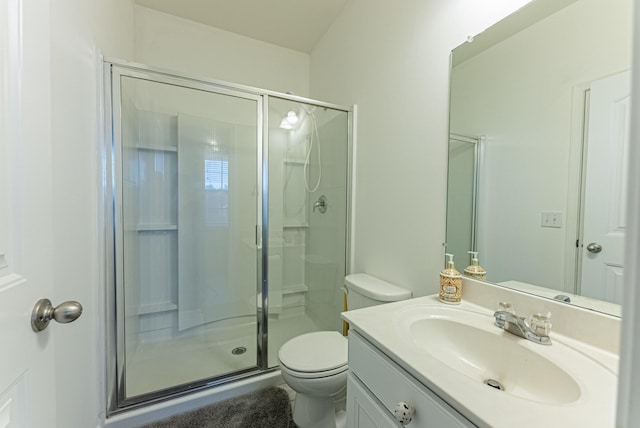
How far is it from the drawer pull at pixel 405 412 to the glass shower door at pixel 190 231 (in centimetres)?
134

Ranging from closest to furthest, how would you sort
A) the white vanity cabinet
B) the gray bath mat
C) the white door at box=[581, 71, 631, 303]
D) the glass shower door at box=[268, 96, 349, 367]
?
the white vanity cabinet → the white door at box=[581, 71, 631, 303] → the gray bath mat → the glass shower door at box=[268, 96, 349, 367]

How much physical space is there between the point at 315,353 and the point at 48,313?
1057mm

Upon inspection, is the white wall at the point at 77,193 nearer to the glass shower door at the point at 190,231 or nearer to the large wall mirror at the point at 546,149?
the glass shower door at the point at 190,231

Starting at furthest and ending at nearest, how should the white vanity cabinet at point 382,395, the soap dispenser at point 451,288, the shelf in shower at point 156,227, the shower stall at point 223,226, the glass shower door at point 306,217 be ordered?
the glass shower door at point 306,217 → the shelf in shower at point 156,227 → the shower stall at point 223,226 → the soap dispenser at point 451,288 → the white vanity cabinet at point 382,395

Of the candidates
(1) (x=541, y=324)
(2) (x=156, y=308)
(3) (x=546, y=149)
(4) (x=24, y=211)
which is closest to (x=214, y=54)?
(2) (x=156, y=308)

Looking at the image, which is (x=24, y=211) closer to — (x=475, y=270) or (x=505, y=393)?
(x=505, y=393)

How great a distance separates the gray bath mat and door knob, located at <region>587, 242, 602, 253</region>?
1.48 metres

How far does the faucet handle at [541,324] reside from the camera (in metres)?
0.77

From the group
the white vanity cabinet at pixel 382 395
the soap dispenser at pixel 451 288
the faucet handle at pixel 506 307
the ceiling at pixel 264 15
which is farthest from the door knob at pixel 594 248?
the ceiling at pixel 264 15

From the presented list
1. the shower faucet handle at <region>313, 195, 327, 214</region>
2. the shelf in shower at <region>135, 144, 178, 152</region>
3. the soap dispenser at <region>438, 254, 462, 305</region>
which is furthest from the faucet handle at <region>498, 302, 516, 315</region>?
the shelf in shower at <region>135, 144, 178, 152</region>

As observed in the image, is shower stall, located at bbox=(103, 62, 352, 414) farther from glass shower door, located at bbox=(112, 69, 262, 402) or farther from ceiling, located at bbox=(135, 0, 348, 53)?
ceiling, located at bbox=(135, 0, 348, 53)

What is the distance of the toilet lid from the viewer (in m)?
1.21

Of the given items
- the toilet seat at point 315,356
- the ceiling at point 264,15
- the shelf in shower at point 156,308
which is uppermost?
the ceiling at point 264,15

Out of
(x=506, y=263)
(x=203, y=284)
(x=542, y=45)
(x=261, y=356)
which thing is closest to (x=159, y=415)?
(x=261, y=356)
